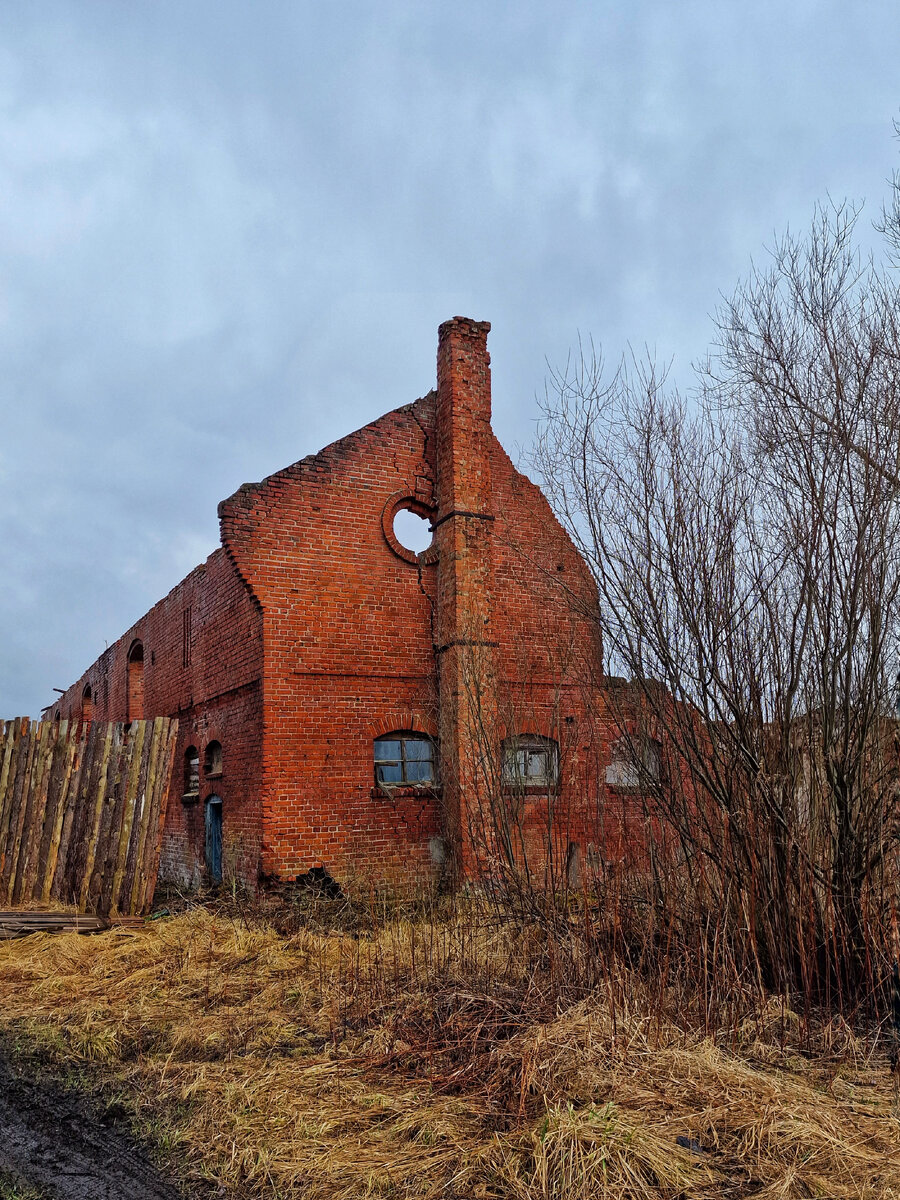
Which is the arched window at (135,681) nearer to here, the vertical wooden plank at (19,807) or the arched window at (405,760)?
the arched window at (405,760)

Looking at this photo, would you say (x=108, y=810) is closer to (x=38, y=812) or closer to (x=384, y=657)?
(x=38, y=812)

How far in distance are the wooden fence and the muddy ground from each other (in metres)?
4.44

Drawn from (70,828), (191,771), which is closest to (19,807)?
(70,828)

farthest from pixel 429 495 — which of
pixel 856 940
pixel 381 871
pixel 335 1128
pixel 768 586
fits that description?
pixel 335 1128

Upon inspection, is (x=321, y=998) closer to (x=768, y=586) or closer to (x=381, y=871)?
(x=768, y=586)

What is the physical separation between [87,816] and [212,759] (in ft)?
12.7

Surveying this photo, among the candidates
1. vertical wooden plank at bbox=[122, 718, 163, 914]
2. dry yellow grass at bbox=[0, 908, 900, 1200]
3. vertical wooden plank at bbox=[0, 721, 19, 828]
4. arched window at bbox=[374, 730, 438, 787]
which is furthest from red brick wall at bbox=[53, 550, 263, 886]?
dry yellow grass at bbox=[0, 908, 900, 1200]

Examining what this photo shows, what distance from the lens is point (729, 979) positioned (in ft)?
17.2

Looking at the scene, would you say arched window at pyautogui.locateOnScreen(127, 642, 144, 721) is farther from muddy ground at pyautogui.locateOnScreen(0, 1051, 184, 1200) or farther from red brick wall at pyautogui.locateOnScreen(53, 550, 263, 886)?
muddy ground at pyautogui.locateOnScreen(0, 1051, 184, 1200)

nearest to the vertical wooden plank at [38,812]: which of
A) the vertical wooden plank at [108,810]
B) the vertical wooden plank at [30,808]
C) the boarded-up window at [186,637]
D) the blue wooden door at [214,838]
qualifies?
the vertical wooden plank at [30,808]

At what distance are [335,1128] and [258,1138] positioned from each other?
0.33 meters

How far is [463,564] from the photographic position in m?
12.1

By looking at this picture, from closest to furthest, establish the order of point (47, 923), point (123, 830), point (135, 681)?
point (47, 923)
point (123, 830)
point (135, 681)

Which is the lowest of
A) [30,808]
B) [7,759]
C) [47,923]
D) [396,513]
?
[47,923]
